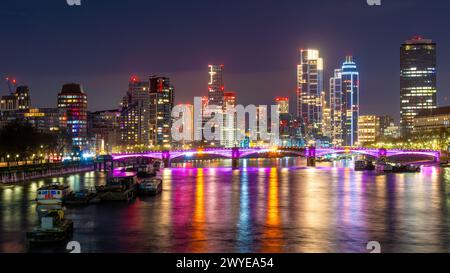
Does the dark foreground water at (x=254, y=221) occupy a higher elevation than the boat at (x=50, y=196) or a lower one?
lower

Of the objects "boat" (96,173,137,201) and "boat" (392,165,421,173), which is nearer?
"boat" (96,173,137,201)

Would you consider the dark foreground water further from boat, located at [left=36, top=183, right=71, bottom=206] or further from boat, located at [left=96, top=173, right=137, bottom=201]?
boat, located at [left=96, top=173, right=137, bottom=201]

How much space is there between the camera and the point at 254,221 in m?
53.6

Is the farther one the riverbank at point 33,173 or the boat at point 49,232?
the riverbank at point 33,173

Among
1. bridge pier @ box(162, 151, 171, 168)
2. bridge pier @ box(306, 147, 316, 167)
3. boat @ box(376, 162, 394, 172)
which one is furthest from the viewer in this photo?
bridge pier @ box(306, 147, 316, 167)

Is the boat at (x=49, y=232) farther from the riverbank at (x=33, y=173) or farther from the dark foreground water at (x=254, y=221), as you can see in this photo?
the riverbank at (x=33, y=173)

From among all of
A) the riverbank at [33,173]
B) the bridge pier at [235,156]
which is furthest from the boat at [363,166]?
the riverbank at [33,173]

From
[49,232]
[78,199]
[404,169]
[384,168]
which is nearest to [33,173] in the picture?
[78,199]

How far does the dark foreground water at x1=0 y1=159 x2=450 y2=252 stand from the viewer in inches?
1631

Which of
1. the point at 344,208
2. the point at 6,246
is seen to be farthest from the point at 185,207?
the point at 6,246

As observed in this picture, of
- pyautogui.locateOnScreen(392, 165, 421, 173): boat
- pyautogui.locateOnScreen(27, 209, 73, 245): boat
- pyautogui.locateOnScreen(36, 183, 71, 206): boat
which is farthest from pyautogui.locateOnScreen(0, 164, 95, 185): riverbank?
pyautogui.locateOnScreen(392, 165, 421, 173): boat

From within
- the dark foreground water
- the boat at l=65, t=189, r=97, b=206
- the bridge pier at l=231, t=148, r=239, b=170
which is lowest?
the dark foreground water

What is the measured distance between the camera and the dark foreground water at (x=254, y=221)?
41438 mm
